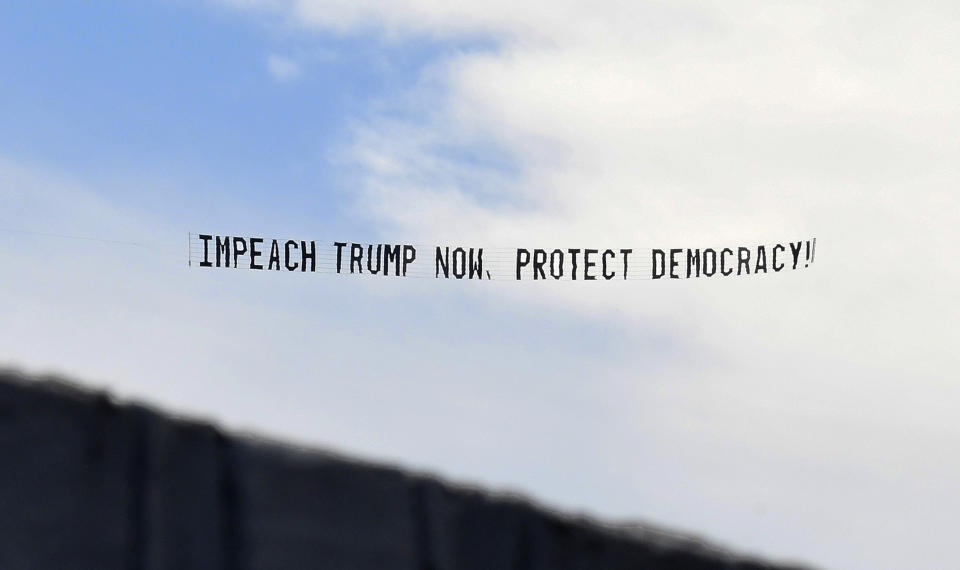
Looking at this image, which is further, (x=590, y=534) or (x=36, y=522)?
(x=590, y=534)

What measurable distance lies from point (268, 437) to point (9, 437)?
0.52m

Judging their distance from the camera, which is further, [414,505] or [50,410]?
[414,505]

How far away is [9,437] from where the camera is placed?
2400 millimetres

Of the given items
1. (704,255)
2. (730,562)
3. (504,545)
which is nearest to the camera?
(504,545)

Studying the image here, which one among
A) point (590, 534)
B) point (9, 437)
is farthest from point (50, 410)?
point (590, 534)

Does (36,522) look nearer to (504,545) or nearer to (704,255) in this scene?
(504,545)

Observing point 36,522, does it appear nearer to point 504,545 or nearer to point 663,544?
point 504,545

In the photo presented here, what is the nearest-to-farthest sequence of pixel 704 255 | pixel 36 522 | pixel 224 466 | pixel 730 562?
1. pixel 36 522
2. pixel 224 466
3. pixel 730 562
4. pixel 704 255

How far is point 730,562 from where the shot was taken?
2.96m

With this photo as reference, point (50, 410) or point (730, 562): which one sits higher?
point (50, 410)

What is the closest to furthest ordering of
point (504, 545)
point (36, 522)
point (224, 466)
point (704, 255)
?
point (36, 522)
point (224, 466)
point (504, 545)
point (704, 255)

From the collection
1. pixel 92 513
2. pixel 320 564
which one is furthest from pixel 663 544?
pixel 92 513

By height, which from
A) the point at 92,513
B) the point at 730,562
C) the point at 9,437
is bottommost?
the point at 730,562

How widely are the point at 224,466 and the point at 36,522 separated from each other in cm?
38
